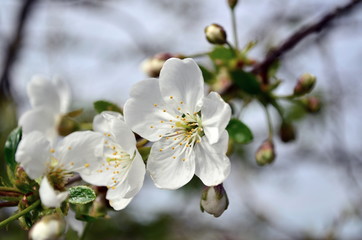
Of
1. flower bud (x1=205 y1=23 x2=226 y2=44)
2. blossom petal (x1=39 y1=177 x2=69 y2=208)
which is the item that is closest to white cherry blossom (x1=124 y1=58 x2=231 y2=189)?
blossom petal (x1=39 y1=177 x2=69 y2=208)

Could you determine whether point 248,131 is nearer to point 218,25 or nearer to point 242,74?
point 242,74

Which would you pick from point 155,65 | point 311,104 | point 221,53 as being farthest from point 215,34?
point 311,104

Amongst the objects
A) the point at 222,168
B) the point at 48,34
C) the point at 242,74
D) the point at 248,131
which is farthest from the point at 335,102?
the point at 48,34

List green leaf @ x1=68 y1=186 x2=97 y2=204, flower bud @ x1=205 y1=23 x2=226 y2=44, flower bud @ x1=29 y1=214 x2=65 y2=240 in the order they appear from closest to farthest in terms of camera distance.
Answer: flower bud @ x1=29 y1=214 x2=65 y2=240 < green leaf @ x1=68 y1=186 x2=97 y2=204 < flower bud @ x1=205 y1=23 x2=226 y2=44

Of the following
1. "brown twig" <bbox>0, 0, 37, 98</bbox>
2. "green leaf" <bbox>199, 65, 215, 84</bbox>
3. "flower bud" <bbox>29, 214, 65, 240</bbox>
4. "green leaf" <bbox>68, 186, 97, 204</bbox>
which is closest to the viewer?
"flower bud" <bbox>29, 214, 65, 240</bbox>

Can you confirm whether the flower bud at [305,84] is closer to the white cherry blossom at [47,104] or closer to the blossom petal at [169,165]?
the blossom petal at [169,165]

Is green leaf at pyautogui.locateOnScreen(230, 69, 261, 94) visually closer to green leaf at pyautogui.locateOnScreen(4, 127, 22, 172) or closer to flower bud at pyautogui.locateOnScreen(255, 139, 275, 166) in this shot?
flower bud at pyautogui.locateOnScreen(255, 139, 275, 166)

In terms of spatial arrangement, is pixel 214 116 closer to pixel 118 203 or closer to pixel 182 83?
pixel 182 83
